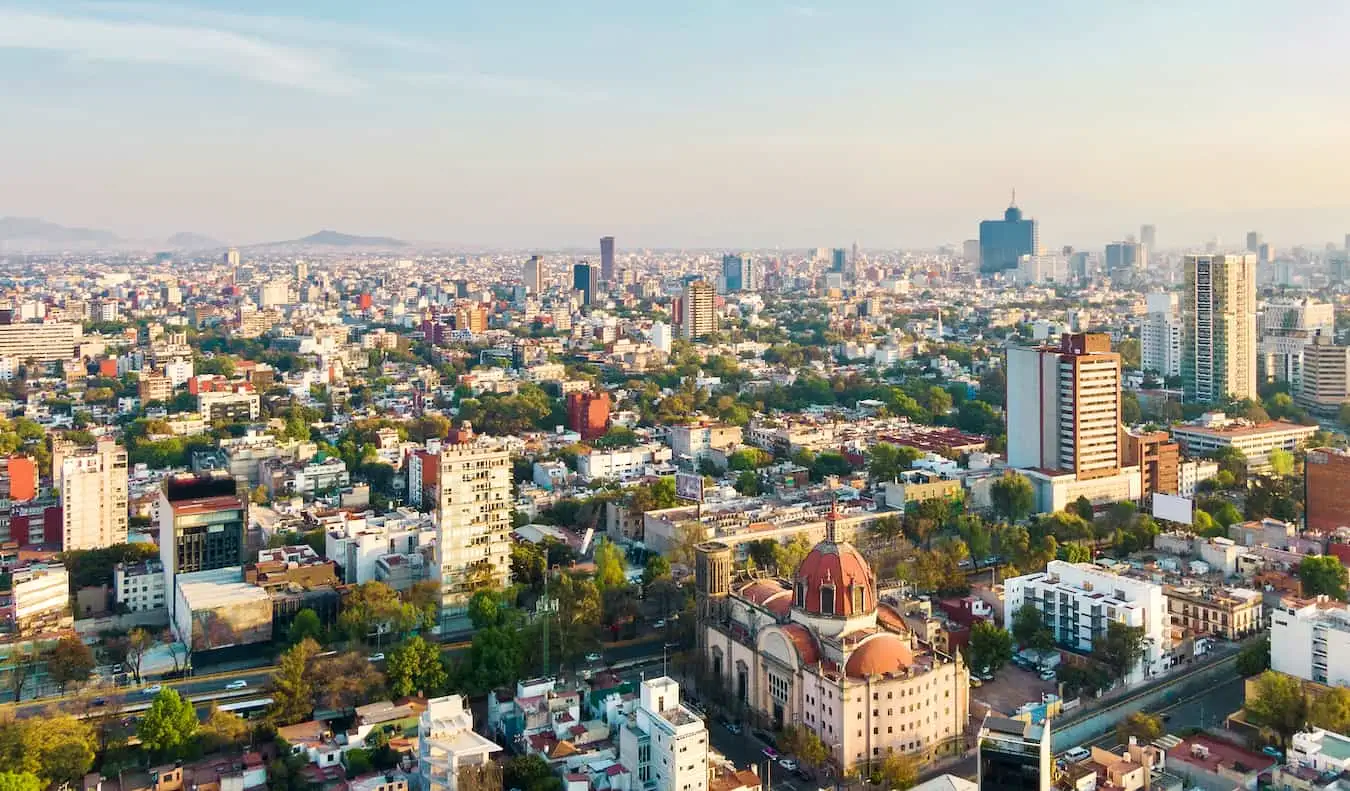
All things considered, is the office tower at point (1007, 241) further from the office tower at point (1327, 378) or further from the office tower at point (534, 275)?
the office tower at point (1327, 378)

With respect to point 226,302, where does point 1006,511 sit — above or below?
below

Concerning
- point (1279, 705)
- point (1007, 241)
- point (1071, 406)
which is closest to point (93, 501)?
point (1071, 406)

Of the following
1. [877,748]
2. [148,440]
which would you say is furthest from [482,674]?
[148,440]

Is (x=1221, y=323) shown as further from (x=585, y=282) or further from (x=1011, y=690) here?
(x=585, y=282)

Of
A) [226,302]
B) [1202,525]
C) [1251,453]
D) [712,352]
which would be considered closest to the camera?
[1202,525]

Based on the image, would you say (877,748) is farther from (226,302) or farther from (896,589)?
(226,302)

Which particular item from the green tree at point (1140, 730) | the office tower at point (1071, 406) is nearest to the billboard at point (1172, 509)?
the office tower at point (1071, 406)
